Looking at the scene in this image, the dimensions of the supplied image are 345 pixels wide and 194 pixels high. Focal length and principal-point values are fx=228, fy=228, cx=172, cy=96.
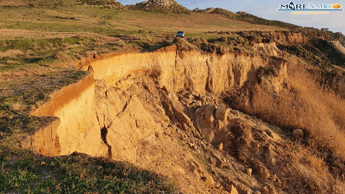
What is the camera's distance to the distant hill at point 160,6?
2073 inches

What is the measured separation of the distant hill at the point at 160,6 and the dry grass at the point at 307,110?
126ft

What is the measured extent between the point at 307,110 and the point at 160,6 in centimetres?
4679

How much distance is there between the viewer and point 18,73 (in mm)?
7703

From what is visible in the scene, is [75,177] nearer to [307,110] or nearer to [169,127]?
[169,127]

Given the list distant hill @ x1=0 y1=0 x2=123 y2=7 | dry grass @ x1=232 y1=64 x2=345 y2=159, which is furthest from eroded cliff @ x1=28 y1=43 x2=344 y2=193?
distant hill @ x1=0 y1=0 x2=123 y2=7

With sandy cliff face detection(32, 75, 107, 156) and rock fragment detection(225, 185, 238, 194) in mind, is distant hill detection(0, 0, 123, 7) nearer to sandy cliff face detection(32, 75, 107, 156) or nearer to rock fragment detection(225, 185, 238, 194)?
sandy cliff face detection(32, 75, 107, 156)

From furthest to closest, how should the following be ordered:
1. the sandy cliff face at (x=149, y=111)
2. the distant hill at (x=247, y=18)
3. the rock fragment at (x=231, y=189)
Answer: the distant hill at (x=247, y=18) → the rock fragment at (x=231, y=189) → the sandy cliff face at (x=149, y=111)

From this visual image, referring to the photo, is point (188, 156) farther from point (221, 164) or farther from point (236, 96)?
point (236, 96)

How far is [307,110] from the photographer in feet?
52.3

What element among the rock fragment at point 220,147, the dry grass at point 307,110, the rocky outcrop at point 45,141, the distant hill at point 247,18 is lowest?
the rock fragment at point 220,147

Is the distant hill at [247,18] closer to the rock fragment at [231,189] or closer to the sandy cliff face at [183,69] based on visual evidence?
the sandy cliff face at [183,69]

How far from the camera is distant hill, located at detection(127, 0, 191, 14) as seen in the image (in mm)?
52656

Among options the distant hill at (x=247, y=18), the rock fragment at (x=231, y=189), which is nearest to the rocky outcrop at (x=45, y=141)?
the rock fragment at (x=231, y=189)

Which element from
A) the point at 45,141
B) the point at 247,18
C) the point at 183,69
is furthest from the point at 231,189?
the point at 247,18
